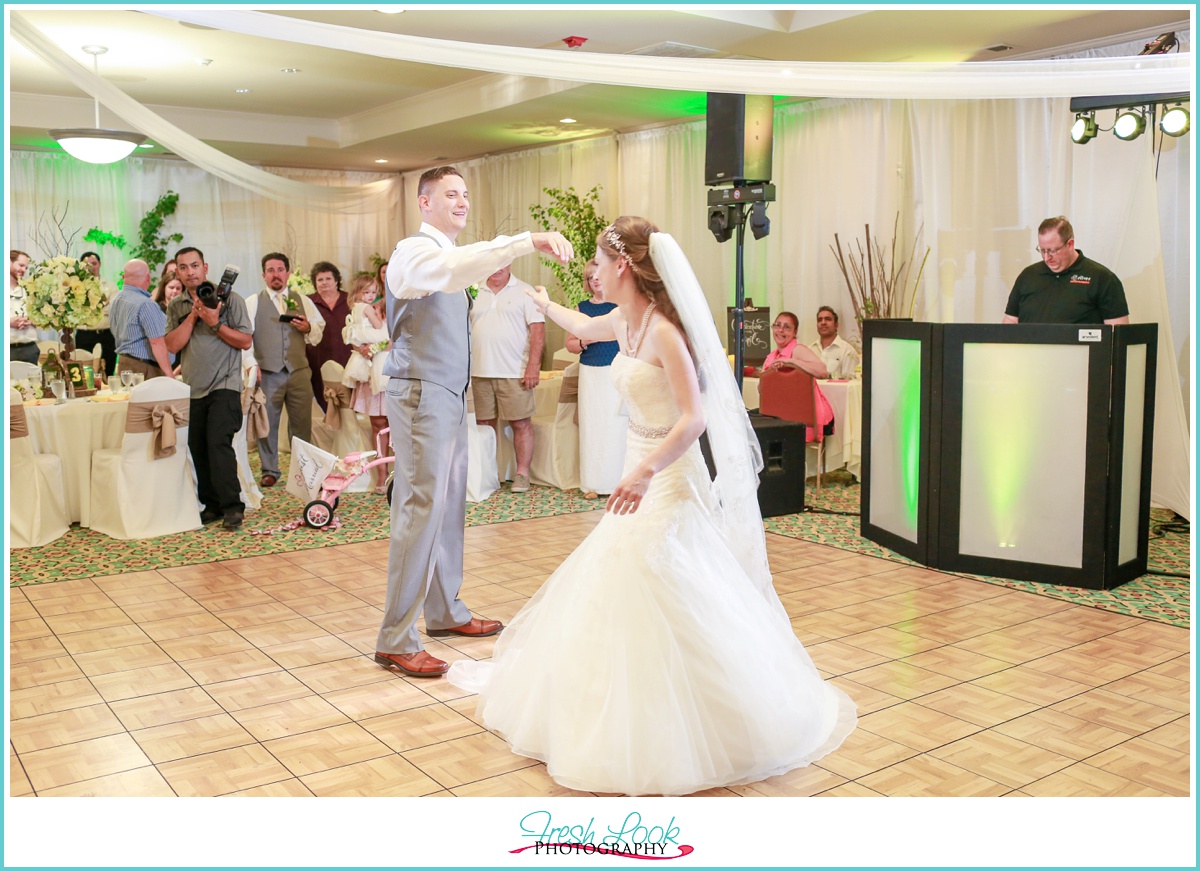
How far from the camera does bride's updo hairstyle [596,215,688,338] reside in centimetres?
324

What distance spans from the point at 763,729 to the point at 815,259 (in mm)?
6895

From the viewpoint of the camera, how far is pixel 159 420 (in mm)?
6289

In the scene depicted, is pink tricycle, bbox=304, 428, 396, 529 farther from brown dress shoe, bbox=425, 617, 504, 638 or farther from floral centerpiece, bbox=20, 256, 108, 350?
brown dress shoe, bbox=425, 617, 504, 638

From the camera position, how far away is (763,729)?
304 cm

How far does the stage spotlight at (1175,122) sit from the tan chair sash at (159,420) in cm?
585

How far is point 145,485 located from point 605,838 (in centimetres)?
457

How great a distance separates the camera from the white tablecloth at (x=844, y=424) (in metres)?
7.67

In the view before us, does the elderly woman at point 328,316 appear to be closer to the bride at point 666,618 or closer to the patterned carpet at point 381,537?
the patterned carpet at point 381,537

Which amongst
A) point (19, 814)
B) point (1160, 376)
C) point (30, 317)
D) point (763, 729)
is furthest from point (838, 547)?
point (30, 317)

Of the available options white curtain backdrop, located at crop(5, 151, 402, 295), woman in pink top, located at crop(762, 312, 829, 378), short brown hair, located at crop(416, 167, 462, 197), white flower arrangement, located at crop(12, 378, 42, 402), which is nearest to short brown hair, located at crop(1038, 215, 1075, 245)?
woman in pink top, located at crop(762, 312, 829, 378)

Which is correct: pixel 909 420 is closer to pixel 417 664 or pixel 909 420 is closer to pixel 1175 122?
pixel 1175 122

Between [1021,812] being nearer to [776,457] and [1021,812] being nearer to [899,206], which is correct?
[776,457]

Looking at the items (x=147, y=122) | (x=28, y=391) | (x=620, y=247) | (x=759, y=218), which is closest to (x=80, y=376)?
(x=28, y=391)

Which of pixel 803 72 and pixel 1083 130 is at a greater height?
pixel 1083 130
